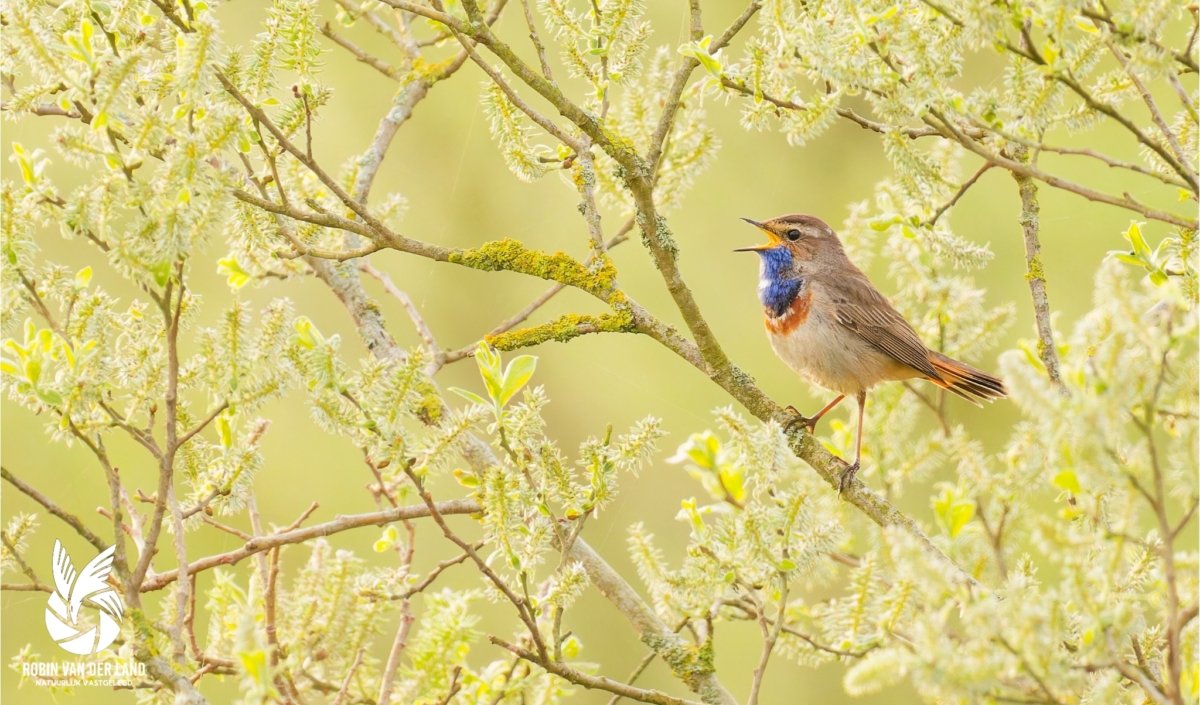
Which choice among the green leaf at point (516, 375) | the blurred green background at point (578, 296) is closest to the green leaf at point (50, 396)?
the green leaf at point (516, 375)

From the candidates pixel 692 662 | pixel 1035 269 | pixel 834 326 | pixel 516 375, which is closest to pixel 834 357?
pixel 834 326

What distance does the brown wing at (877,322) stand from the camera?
4.08 meters

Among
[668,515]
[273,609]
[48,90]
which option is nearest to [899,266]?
[273,609]

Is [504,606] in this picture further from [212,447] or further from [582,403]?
[212,447]

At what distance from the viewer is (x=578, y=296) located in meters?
8.61

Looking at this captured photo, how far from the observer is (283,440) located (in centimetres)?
818

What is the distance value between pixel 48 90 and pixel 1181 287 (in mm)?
2190

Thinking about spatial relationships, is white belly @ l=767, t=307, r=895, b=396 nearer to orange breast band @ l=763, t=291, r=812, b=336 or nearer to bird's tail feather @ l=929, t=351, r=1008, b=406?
orange breast band @ l=763, t=291, r=812, b=336
